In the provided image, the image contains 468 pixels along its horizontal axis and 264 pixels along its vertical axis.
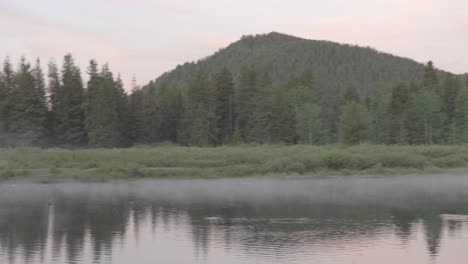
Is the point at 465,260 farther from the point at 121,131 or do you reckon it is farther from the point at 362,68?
the point at 362,68

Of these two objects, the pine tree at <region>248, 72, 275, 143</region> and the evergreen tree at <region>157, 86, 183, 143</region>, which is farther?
the evergreen tree at <region>157, 86, 183, 143</region>

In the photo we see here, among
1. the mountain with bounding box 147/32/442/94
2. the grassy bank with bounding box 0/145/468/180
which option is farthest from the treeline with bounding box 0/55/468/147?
the mountain with bounding box 147/32/442/94

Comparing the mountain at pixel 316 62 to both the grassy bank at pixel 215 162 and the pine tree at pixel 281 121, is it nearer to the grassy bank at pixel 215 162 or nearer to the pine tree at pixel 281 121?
the pine tree at pixel 281 121

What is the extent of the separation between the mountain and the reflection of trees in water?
90.9m

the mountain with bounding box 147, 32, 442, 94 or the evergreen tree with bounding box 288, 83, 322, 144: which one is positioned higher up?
the mountain with bounding box 147, 32, 442, 94

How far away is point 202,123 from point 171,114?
603 cm

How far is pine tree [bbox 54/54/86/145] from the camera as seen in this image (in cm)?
6825

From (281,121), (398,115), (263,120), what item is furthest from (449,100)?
(263,120)

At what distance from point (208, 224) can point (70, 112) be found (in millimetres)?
43832

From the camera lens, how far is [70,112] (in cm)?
6919

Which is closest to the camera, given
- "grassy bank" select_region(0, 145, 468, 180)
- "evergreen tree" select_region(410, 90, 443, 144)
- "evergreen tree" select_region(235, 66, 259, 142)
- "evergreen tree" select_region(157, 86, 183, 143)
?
"grassy bank" select_region(0, 145, 468, 180)

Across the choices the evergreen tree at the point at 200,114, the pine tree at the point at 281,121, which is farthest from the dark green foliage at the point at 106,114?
the pine tree at the point at 281,121

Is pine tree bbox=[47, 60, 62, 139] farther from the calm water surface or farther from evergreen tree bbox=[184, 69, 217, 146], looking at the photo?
the calm water surface

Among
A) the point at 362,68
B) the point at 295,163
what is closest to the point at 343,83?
the point at 362,68
